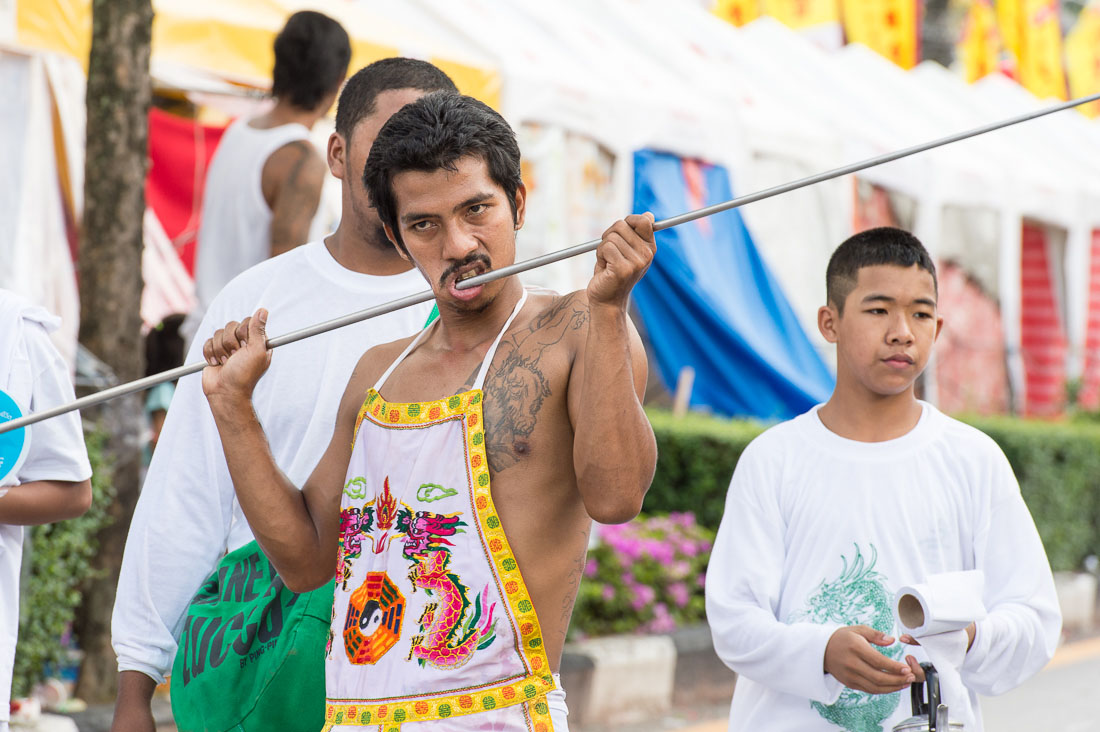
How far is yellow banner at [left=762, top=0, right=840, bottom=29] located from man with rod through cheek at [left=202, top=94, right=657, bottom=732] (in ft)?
50.5

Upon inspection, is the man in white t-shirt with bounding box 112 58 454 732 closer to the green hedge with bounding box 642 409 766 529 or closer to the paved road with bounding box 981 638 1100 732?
the paved road with bounding box 981 638 1100 732

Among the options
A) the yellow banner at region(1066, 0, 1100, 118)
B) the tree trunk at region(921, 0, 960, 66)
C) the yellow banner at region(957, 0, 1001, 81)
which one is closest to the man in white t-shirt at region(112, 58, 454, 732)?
the tree trunk at region(921, 0, 960, 66)

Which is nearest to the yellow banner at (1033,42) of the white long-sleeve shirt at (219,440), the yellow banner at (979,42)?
the yellow banner at (979,42)

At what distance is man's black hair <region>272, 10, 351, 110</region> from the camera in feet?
14.9

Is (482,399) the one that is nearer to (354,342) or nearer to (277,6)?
(354,342)

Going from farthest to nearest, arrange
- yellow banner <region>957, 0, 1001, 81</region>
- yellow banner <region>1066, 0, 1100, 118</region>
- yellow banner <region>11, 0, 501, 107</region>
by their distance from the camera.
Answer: yellow banner <region>1066, 0, 1100, 118</region> → yellow banner <region>957, 0, 1001, 81</region> → yellow banner <region>11, 0, 501, 107</region>

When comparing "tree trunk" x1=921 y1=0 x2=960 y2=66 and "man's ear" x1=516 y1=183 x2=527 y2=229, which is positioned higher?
"tree trunk" x1=921 y1=0 x2=960 y2=66

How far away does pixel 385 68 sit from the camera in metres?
2.69

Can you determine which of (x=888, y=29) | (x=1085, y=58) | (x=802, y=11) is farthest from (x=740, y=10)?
(x=1085, y=58)

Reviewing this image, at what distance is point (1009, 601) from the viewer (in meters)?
2.81

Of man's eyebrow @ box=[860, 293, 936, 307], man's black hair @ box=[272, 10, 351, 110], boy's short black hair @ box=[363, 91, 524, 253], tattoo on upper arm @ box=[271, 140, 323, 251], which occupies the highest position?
man's black hair @ box=[272, 10, 351, 110]

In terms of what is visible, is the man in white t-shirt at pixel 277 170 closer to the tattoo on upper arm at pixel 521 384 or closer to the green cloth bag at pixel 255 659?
the green cloth bag at pixel 255 659

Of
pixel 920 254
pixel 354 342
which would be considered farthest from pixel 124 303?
pixel 920 254

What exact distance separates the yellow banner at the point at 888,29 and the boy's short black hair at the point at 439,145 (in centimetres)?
1564
